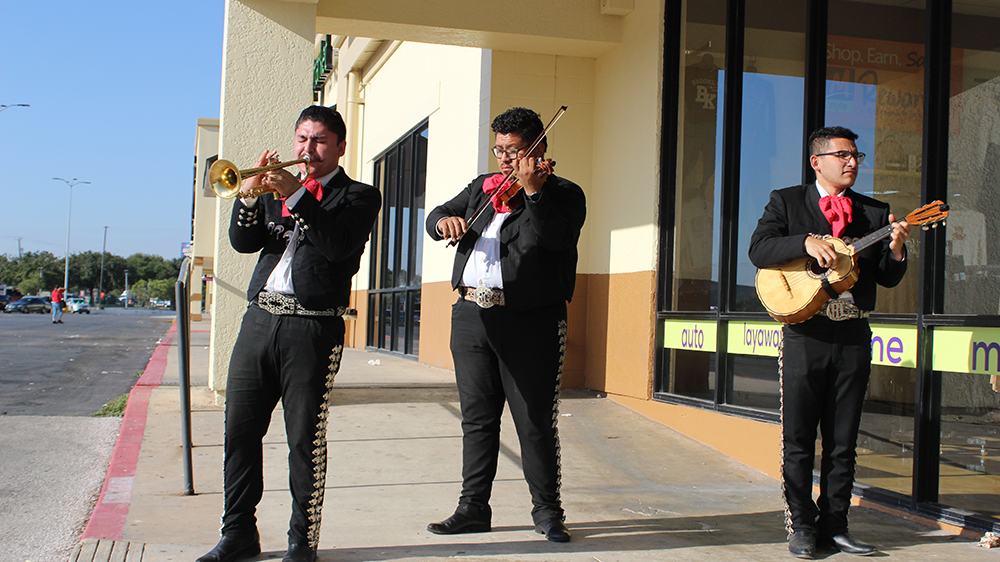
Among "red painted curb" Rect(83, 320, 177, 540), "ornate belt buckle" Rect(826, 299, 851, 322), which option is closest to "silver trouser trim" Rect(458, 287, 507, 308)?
"ornate belt buckle" Rect(826, 299, 851, 322)

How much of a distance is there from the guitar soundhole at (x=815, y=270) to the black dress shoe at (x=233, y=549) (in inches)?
109

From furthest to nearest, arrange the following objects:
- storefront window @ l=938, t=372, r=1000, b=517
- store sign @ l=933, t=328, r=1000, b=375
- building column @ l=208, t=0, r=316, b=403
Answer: building column @ l=208, t=0, r=316, b=403 → storefront window @ l=938, t=372, r=1000, b=517 → store sign @ l=933, t=328, r=1000, b=375

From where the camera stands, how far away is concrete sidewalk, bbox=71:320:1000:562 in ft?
12.0

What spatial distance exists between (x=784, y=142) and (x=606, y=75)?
2.67 metres

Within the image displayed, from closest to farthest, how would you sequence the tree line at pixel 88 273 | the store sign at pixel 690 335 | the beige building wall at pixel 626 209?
the store sign at pixel 690 335 → the beige building wall at pixel 626 209 → the tree line at pixel 88 273

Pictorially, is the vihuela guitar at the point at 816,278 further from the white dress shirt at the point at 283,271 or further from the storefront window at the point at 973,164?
the white dress shirt at the point at 283,271

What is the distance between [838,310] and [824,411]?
51 centimetres

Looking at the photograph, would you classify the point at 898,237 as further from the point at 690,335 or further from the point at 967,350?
the point at 690,335

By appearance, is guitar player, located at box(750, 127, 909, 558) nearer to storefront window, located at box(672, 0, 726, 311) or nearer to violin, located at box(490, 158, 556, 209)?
violin, located at box(490, 158, 556, 209)

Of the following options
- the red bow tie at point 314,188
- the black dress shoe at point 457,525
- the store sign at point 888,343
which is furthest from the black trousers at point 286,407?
the store sign at point 888,343

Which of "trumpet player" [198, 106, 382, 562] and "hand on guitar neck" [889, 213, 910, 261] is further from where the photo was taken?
"hand on guitar neck" [889, 213, 910, 261]

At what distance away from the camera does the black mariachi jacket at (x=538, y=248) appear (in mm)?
3706

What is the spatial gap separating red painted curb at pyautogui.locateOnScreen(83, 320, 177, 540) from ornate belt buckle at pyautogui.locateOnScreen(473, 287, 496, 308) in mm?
2051

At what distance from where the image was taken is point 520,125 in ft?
12.1
